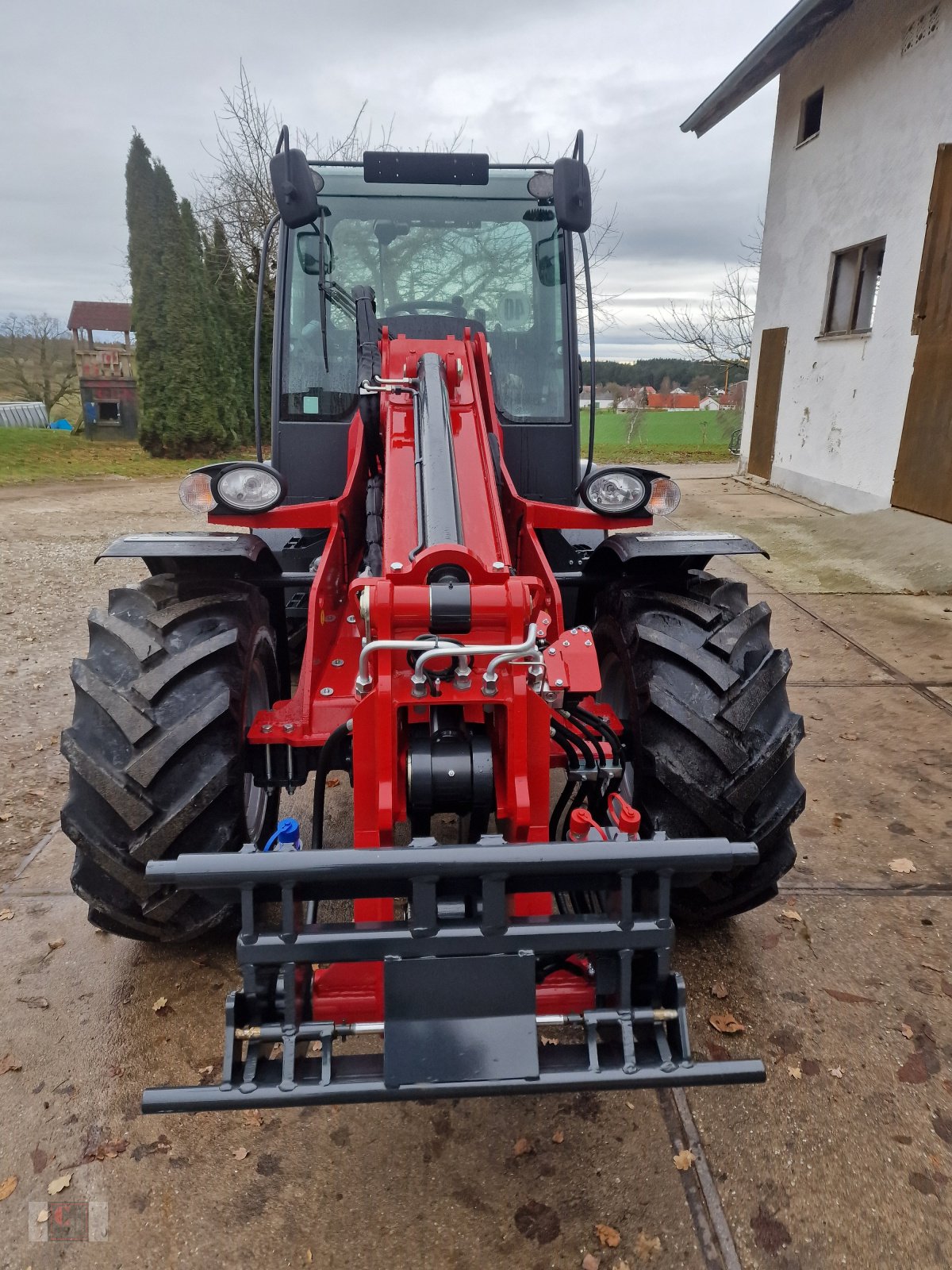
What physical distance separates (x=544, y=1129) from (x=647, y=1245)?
1.22ft

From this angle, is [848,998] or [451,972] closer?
[451,972]

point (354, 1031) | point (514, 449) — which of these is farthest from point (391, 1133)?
point (514, 449)

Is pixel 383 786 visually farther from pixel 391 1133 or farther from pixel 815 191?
pixel 815 191

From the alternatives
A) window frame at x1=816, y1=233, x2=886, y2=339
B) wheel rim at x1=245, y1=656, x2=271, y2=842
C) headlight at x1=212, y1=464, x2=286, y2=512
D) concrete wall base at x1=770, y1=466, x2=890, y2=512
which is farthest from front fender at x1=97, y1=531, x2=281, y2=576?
window frame at x1=816, y1=233, x2=886, y2=339

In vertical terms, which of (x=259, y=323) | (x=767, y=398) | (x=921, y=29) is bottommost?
(x=767, y=398)

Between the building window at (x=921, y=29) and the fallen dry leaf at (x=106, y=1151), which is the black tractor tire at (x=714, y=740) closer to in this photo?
the fallen dry leaf at (x=106, y=1151)

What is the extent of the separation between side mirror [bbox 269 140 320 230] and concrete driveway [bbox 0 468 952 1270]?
249 centimetres

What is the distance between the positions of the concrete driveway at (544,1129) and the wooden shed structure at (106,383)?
947 inches

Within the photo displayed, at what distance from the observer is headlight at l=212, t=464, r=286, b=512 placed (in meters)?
2.92

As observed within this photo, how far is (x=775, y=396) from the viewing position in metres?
12.9

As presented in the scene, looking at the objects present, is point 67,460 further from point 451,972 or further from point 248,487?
point 451,972

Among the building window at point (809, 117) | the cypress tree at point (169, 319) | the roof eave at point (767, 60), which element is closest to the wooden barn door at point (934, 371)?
the roof eave at point (767, 60)

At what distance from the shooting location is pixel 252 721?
2.93 metres

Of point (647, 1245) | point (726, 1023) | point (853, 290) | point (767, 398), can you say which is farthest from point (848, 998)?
point (767, 398)
